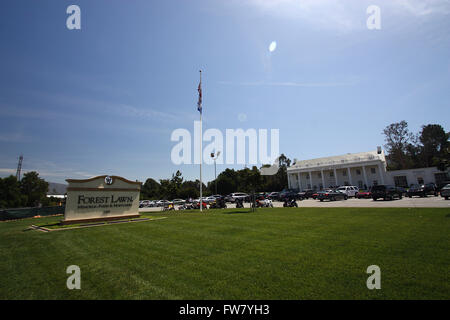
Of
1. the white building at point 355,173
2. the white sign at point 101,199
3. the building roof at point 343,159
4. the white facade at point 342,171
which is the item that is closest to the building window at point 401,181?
the white building at point 355,173

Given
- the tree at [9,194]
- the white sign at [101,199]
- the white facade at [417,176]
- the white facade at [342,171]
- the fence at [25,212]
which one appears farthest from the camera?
the white facade at [342,171]

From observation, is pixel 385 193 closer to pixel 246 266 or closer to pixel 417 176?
pixel 246 266

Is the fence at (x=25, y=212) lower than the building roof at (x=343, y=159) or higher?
lower

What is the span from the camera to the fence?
83.6 feet

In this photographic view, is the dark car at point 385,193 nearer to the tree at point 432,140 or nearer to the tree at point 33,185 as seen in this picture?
the tree at point 432,140

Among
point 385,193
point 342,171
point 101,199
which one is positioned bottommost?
point 385,193

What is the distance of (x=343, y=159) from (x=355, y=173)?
17.5ft

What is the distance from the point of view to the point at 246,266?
492cm

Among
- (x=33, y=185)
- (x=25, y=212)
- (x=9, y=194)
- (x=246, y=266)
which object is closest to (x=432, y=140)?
(x=246, y=266)

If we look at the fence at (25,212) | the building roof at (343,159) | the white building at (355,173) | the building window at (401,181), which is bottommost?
the fence at (25,212)

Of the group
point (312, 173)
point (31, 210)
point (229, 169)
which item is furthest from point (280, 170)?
point (31, 210)

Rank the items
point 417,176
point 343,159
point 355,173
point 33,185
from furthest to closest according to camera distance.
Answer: point 33,185 → point 343,159 → point 355,173 → point 417,176

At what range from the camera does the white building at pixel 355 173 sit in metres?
46.6

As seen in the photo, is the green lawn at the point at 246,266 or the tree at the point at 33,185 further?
the tree at the point at 33,185
